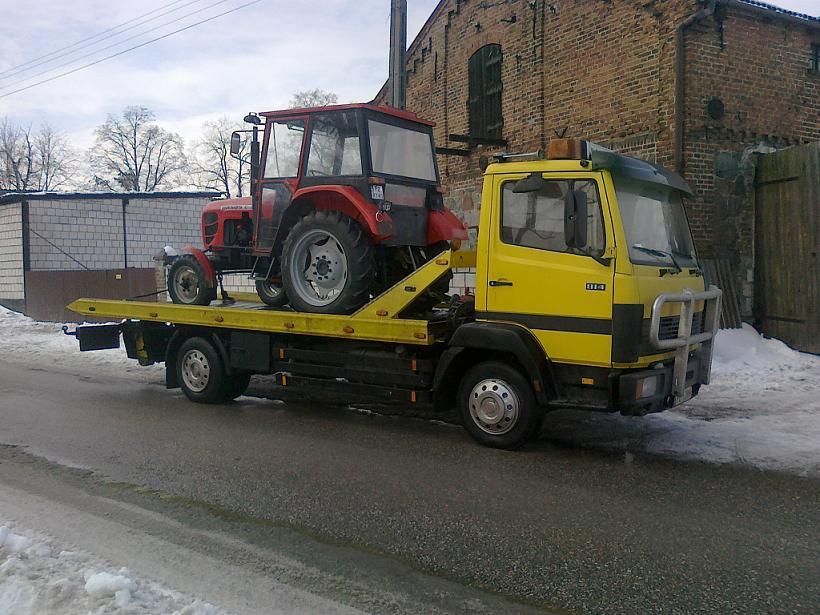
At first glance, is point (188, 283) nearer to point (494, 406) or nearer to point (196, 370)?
point (196, 370)

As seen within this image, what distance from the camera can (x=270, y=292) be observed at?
29.2 ft

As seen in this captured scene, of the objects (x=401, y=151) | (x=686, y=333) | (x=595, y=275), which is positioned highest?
(x=401, y=151)

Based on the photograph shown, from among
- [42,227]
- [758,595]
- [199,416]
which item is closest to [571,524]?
[758,595]

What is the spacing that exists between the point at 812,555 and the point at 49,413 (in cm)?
767

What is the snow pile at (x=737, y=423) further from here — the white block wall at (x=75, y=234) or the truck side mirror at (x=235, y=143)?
the white block wall at (x=75, y=234)

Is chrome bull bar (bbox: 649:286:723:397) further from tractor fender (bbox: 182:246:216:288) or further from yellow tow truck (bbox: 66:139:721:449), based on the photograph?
tractor fender (bbox: 182:246:216:288)

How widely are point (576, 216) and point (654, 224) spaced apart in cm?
101

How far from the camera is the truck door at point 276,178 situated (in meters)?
8.16

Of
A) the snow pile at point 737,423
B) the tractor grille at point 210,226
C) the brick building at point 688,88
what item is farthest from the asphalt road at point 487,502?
the brick building at point 688,88

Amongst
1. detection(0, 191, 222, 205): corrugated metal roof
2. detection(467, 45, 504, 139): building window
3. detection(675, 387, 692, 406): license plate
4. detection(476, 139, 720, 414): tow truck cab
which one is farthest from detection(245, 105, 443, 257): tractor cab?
detection(0, 191, 222, 205): corrugated metal roof

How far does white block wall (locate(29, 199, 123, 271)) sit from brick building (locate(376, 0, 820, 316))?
1404cm

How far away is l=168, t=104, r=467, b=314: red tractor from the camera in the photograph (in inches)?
296

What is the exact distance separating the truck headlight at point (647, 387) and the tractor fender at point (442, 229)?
3051 mm

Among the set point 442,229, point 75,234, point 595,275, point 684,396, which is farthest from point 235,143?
point 75,234
